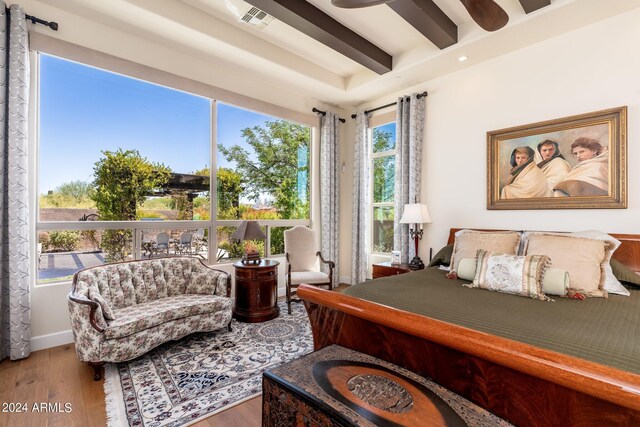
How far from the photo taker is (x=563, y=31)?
3.04m

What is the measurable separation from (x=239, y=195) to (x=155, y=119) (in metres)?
1.33

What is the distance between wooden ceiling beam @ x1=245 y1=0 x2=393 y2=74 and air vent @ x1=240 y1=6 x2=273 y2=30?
8 centimetres

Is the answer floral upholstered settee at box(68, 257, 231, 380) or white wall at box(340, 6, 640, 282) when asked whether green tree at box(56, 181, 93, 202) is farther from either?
white wall at box(340, 6, 640, 282)

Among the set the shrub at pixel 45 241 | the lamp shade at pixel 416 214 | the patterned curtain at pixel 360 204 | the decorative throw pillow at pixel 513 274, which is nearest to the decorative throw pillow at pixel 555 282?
the decorative throw pillow at pixel 513 274

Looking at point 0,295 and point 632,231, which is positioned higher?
point 632,231

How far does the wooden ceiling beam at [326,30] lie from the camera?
282cm

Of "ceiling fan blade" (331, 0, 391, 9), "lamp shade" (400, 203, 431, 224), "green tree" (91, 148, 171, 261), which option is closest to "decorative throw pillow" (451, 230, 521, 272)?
"lamp shade" (400, 203, 431, 224)

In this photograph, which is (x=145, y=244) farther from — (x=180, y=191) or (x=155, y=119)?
(x=155, y=119)

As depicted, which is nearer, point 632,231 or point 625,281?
point 625,281

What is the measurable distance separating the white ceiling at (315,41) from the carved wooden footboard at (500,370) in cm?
247

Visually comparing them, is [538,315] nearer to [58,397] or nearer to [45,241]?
[58,397]

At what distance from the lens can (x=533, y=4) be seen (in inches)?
106

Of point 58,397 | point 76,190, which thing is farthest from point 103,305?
point 76,190

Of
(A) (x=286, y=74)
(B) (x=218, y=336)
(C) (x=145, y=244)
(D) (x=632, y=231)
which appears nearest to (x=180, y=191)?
(C) (x=145, y=244)
